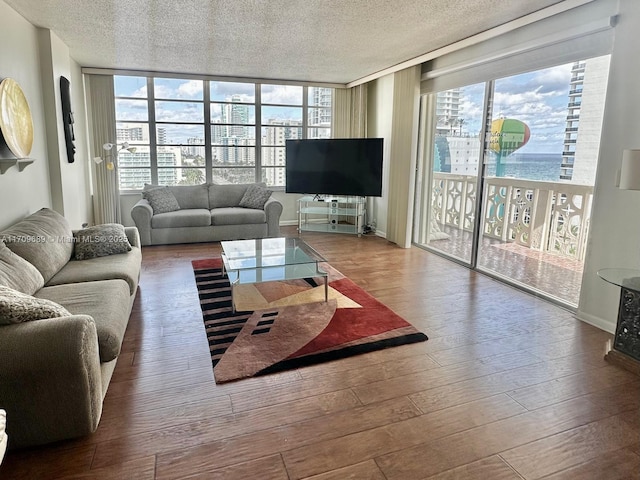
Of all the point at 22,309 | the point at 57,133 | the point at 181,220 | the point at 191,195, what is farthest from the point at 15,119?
the point at 191,195

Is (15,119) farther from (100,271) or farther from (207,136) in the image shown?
(207,136)

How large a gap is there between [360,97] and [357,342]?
4.98 meters

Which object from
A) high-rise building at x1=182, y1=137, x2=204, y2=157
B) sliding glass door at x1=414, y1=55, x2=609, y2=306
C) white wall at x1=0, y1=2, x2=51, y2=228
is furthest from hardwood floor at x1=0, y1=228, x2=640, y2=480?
high-rise building at x1=182, y1=137, x2=204, y2=157

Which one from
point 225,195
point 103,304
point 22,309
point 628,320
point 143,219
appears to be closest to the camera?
point 22,309

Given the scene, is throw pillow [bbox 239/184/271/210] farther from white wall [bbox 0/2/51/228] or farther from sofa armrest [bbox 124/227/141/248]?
white wall [bbox 0/2/51/228]

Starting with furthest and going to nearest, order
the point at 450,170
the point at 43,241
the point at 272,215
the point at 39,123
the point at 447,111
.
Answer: the point at 272,215
the point at 450,170
the point at 447,111
the point at 39,123
the point at 43,241

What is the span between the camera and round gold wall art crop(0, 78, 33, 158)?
3.06 metres

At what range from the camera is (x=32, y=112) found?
12.3 feet

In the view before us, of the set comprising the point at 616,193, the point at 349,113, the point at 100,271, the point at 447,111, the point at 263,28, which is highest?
the point at 263,28

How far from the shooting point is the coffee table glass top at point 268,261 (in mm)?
3521

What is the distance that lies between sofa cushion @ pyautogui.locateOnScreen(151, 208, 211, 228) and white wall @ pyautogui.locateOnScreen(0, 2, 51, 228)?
4.97 ft

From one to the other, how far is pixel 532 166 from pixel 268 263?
9.20 ft

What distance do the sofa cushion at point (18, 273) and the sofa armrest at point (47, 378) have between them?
2.34ft

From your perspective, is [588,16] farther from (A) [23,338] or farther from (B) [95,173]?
→ (B) [95,173]
